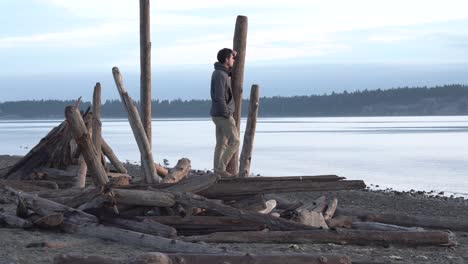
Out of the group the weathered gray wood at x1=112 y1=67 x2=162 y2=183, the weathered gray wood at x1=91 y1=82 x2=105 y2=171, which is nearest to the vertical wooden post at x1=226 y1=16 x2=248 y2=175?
the weathered gray wood at x1=112 y1=67 x2=162 y2=183

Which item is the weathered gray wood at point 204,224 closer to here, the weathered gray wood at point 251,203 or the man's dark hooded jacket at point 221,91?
the weathered gray wood at point 251,203

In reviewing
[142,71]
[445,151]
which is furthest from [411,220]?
[445,151]

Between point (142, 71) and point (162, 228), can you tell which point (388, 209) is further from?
point (162, 228)

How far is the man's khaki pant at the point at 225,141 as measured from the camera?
12797 millimetres

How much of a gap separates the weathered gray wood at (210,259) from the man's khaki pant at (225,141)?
5.14 meters

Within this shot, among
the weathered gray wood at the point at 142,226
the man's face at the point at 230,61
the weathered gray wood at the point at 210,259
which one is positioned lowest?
the weathered gray wood at the point at 142,226

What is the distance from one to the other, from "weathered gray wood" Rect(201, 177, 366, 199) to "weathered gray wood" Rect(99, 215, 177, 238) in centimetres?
103

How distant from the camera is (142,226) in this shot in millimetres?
10102

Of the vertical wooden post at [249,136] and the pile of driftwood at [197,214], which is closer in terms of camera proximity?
the pile of driftwood at [197,214]

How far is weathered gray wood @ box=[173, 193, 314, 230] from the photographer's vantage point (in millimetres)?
10250

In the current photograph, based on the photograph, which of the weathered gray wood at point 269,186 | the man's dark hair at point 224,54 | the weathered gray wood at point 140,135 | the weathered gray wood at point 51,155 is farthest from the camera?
the weathered gray wood at point 51,155

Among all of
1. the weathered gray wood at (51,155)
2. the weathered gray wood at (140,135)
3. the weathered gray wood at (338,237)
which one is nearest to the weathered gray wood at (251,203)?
the weathered gray wood at (338,237)

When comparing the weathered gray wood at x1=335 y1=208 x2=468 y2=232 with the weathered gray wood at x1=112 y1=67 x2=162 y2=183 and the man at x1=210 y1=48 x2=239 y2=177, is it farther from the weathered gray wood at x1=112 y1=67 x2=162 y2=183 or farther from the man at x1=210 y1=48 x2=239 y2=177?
the weathered gray wood at x1=112 y1=67 x2=162 y2=183

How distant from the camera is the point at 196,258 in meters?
7.45
